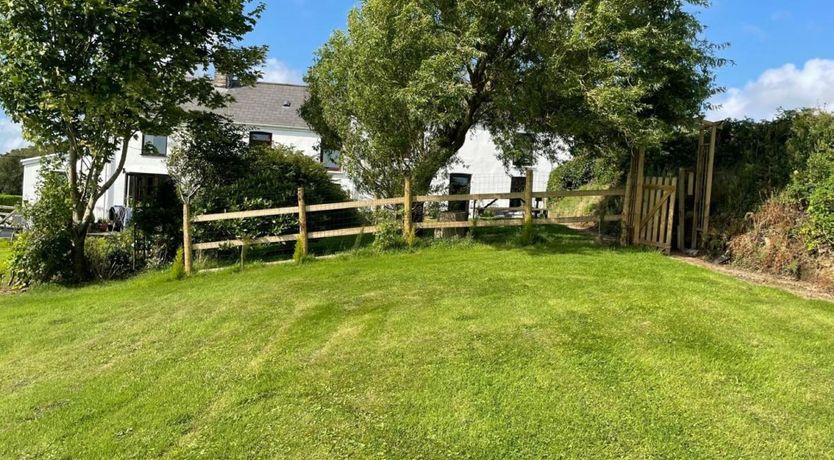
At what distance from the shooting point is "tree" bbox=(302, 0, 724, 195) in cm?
834

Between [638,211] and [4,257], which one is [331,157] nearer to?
[638,211]

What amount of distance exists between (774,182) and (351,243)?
8.08 m

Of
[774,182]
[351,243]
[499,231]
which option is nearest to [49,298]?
[351,243]

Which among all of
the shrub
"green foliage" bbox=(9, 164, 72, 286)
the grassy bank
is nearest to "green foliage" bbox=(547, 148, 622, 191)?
the shrub

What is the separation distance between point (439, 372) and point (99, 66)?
8.50 meters

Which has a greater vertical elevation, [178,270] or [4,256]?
[178,270]

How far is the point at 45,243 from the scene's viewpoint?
33.4 ft

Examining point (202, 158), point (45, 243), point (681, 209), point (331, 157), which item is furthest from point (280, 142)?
point (681, 209)

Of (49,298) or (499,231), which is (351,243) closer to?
(499,231)

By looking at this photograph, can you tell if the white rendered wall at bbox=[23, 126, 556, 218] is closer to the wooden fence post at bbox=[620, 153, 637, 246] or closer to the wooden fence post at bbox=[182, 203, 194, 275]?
the wooden fence post at bbox=[620, 153, 637, 246]

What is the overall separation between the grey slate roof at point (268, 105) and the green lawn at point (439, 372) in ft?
57.3

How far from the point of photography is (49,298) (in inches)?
354

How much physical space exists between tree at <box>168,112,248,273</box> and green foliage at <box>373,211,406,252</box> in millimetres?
4004

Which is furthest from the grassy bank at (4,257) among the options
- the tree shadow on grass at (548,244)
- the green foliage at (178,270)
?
the tree shadow on grass at (548,244)
